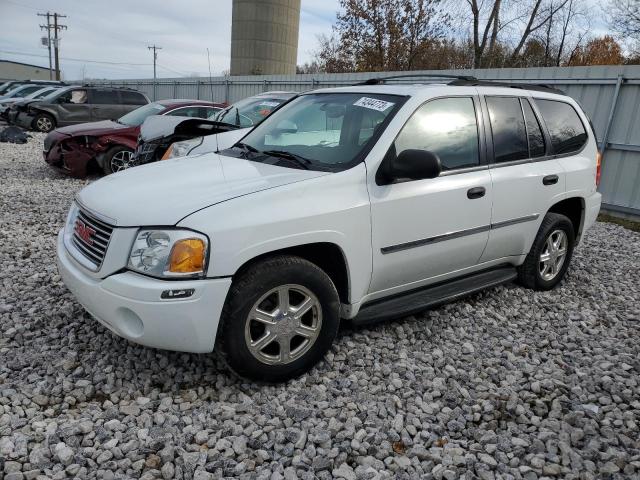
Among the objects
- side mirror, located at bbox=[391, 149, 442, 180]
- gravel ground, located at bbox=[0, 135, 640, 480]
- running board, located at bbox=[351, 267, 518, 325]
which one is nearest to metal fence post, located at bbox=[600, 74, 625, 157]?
gravel ground, located at bbox=[0, 135, 640, 480]

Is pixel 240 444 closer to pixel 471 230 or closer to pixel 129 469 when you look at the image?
pixel 129 469

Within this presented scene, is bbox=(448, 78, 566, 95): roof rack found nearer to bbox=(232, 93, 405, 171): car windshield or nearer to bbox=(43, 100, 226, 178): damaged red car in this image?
bbox=(232, 93, 405, 171): car windshield

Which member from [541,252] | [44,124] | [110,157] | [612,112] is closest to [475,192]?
[541,252]

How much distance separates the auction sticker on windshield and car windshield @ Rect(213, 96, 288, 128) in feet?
14.5

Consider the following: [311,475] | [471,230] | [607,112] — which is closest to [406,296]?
[471,230]

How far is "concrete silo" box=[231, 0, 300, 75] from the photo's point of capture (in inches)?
1603

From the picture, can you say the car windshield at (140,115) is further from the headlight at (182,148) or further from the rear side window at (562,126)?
the rear side window at (562,126)

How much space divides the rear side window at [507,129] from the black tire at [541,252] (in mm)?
729

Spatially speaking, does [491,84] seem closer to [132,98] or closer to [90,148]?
[90,148]

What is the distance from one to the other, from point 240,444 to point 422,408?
3.51ft

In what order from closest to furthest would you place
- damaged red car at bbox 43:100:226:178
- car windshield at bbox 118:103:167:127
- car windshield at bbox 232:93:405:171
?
car windshield at bbox 232:93:405:171, damaged red car at bbox 43:100:226:178, car windshield at bbox 118:103:167:127

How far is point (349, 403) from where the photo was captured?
294cm

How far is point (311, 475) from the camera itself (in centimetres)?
239

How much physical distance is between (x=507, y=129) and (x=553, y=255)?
143 centimetres
